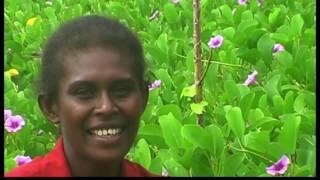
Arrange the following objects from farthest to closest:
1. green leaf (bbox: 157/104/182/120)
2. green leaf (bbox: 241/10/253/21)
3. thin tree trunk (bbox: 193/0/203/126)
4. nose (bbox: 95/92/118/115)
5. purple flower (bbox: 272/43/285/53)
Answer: green leaf (bbox: 241/10/253/21)
purple flower (bbox: 272/43/285/53)
green leaf (bbox: 157/104/182/120)
thin tree trunk (bbox: 193/0/203/126)
nose (bbox: 95/92/118/115)

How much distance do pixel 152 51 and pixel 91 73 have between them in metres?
1.85

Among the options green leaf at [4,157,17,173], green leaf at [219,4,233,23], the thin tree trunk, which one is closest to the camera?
green leaf at [4,157,17,173]

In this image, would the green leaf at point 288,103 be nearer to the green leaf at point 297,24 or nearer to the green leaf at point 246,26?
the green leaf at point 297,24

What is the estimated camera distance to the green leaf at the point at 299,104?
9.18 feet

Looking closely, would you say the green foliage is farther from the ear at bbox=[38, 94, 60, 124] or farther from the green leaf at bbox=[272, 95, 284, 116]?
the ear at bbox=[38, 94, 60, 124]

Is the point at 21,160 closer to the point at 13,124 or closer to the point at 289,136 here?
the point at 13,124

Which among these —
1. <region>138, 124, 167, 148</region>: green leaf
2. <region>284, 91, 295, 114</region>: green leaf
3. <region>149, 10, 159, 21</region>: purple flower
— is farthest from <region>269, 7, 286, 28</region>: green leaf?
<region>138, 124, 167, 148</region>: green leaf

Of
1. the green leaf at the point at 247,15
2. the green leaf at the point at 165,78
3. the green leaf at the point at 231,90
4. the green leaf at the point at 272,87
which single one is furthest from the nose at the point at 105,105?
the green leaf at the point at 247,15

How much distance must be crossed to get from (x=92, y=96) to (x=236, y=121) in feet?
3.03

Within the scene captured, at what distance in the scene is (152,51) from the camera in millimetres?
3607

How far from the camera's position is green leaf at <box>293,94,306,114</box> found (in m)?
2.80

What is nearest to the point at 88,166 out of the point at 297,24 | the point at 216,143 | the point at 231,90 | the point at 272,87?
the point at 216,143

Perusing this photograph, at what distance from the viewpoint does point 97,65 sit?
177 cm

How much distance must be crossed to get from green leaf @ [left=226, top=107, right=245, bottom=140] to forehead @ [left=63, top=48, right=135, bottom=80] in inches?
33.0
